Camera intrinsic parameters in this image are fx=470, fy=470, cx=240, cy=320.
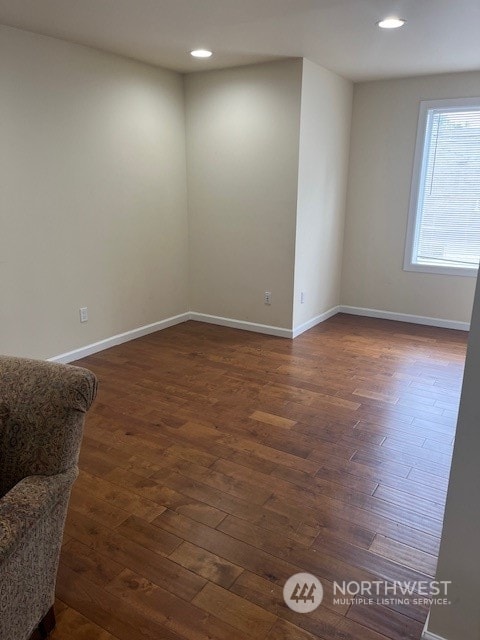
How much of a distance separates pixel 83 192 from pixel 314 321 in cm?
262

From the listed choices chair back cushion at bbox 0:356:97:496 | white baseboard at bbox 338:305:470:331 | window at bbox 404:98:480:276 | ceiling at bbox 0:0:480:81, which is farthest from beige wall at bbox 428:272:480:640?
white baseboard at bbox 338:305:470:331

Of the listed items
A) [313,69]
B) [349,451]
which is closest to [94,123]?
[313,69]

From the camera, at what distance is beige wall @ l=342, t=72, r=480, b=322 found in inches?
186

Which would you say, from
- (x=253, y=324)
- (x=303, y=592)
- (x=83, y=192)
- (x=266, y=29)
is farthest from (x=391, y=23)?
(x=303, y=592)

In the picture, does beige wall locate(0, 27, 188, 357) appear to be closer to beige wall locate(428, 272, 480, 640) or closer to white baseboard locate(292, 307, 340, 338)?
white baseboard locate(292, 307, 340, 338)

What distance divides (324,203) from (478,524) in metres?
3.87

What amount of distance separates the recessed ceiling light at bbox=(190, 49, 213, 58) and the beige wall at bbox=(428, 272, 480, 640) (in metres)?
3.37

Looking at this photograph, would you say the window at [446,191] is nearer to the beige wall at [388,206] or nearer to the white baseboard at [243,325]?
the beige wall at [388,206]

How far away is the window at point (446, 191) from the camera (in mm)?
4508

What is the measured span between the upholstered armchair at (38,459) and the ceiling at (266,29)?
232 cm

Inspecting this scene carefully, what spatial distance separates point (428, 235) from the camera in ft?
16.1

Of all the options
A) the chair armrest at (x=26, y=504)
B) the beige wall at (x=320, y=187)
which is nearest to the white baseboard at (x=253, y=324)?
the beige wall at (x=320, y=187)

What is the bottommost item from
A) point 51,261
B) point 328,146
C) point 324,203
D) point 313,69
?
point 51,261

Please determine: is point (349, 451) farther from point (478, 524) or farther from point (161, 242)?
point (161, 242)
